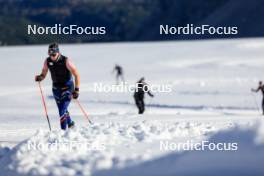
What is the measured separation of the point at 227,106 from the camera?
2611 cm

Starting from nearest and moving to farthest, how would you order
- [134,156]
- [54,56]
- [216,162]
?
[216,162] → [134,156] → [54,56]

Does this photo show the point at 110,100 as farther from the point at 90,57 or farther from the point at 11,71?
the point at 90,57

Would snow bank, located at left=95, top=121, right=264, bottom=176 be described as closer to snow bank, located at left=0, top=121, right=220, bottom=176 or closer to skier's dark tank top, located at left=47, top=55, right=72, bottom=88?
snow bank, located at left=0, top=121, right=220, bottom=176

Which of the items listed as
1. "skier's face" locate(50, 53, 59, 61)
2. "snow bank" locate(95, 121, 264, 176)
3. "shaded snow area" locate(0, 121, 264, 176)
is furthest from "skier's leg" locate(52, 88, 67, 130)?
"snow bank" locate(95, 121, 264, 176)

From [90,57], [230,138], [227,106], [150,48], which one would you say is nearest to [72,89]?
[230,138]

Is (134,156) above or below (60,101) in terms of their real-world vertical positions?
below

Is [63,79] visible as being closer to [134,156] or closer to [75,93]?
[75,93]

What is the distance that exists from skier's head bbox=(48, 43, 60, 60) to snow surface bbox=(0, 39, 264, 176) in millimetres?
1145

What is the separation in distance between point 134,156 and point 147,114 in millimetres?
10592

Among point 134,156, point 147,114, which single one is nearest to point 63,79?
point 134,156

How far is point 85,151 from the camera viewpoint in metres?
8.35

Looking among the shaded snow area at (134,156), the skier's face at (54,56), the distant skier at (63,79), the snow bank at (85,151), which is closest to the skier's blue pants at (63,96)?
the distant skier at (63,79)

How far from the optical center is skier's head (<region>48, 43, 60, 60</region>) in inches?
428

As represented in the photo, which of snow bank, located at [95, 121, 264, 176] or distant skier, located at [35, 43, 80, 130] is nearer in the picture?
snow bank, located at [95, 121, 264, 176]
